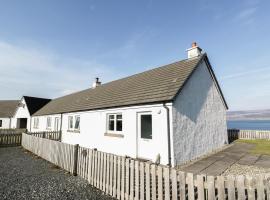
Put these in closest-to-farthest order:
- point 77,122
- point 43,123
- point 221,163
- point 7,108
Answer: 1. point 221,163
2. point 77,122
3. point 43,123
4. point 7,108

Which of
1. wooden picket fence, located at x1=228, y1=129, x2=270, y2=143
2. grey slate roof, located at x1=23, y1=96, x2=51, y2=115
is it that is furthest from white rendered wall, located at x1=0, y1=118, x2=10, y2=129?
wooden picket fence, located at x1=228, y1=129, x2=270, y2=143

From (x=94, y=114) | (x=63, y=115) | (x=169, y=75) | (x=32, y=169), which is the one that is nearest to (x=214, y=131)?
(x=169, y=75)

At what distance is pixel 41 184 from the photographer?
7.29 meters

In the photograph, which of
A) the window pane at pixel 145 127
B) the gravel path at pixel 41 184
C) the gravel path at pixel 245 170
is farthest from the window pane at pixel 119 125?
the gravel path at pixel 245 170

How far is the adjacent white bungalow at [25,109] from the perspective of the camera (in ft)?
131

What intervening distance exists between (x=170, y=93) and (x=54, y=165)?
7.54 meters

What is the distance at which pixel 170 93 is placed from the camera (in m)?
10.7

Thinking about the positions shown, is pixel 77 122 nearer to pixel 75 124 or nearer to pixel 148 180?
pixel 75 124

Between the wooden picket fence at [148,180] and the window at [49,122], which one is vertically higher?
the window at [49,122]

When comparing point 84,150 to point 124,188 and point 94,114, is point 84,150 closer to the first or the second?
point 124,188

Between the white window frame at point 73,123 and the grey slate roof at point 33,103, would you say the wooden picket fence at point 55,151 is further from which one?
the grey slate roof at point 33,103

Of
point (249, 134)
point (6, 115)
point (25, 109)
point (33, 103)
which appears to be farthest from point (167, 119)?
point (6, 115)

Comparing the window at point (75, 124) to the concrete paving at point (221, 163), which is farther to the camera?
the window at point (75, 124)

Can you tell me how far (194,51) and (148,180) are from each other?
1138 centimetres
